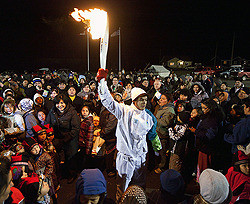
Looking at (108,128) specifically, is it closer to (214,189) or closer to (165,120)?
(165,120)

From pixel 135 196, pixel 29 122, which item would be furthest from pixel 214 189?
pixel 29 122

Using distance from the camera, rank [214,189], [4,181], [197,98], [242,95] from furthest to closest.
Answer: [197,98] < [242,95] < [214,189] < [4,181]

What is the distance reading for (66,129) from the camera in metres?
4.34

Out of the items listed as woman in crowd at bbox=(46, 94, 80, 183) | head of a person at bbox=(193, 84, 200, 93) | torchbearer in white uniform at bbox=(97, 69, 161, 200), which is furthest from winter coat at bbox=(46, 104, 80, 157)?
head of a person at bbox=(193, 84, 200, 93)

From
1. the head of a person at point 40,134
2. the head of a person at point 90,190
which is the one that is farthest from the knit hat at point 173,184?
the head of a person at point 40,134

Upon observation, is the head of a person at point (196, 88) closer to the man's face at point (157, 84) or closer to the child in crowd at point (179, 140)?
the man's face at point (157, 84)

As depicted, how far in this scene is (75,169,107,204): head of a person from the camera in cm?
177

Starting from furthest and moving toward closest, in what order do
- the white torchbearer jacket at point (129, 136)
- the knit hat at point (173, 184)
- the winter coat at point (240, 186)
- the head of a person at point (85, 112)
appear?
the head of a person at point (85, 112)
the white torchbearer jacket at point (129, 136)
the winter coat at point (240, 186)
the knit hat at point (173, 184)

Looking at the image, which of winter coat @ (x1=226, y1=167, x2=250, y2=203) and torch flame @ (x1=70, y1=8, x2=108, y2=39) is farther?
torch flame @ (x1=70, y1=8, x2=108, y2=39)

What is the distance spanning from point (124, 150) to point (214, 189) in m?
1.47

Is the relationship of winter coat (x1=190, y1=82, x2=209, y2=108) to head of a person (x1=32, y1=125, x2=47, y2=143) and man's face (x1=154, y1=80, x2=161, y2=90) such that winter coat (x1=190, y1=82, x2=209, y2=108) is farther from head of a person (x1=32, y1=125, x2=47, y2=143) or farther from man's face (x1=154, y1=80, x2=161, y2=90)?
head of a person (x1=32, y1=125, x2=47, y2=143)

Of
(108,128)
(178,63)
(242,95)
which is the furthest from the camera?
(178,63)

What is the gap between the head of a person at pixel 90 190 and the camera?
5.81ft

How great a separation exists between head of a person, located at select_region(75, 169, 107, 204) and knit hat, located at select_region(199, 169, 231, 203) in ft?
3.34
